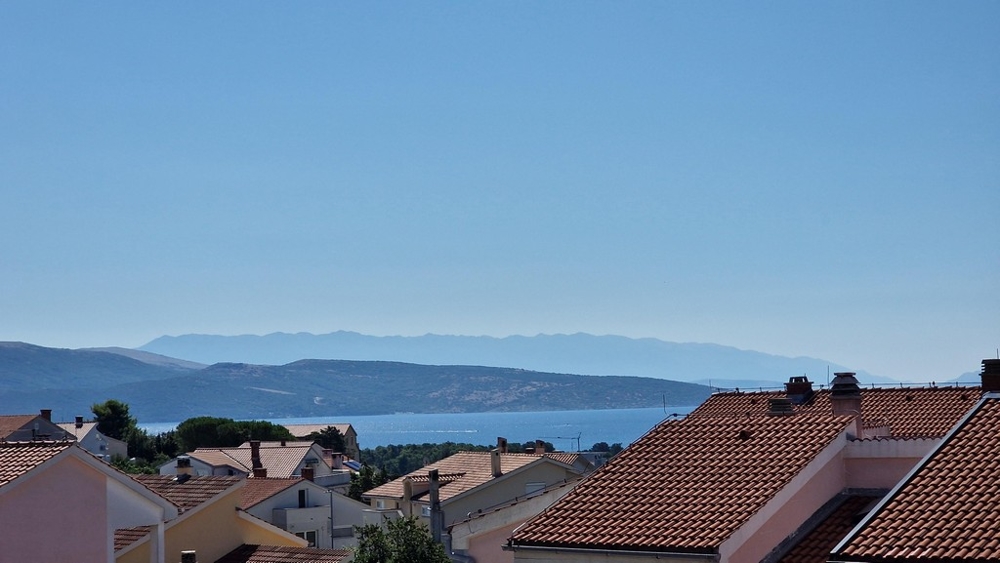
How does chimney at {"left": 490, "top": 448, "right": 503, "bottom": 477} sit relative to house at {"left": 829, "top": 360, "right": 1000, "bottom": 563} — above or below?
below

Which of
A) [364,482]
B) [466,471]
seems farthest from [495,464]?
[364,482]

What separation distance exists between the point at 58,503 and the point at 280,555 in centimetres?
1275

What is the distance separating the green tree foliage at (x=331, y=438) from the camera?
15275 cm

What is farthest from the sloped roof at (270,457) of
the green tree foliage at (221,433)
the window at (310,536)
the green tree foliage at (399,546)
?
the green tree foliage at (399,546)

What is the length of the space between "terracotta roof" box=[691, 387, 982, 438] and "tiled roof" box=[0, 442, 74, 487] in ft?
52.9

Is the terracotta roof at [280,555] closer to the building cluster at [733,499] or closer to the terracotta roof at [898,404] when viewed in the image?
the building cluster at [733,499]

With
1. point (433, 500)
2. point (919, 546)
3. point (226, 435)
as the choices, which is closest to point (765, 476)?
point (919, 546)

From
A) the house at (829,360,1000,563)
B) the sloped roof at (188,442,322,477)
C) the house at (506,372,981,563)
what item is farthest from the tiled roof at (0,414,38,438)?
the house at (829,360,1000,563)

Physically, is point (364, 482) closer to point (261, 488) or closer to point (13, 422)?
point (261, 488)

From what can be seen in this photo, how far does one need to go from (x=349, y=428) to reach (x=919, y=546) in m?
159

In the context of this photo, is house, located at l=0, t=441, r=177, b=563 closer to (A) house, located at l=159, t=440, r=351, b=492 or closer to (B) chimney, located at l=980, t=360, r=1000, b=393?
(B) chimney, located at l=980, t=360, r=1000, b=393

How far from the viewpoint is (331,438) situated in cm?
15538

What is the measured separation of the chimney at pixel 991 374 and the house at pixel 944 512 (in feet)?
14.9

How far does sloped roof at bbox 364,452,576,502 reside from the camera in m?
48.9
